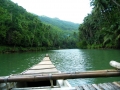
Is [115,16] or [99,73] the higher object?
[115,16]

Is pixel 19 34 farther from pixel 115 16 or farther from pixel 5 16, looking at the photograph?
pixel 115 16

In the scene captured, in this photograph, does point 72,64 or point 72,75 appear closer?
point 72,75

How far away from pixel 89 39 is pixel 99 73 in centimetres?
6608

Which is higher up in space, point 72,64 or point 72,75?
point 72,75

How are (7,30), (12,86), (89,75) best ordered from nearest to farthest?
1. (89,75)
2. (12,86)
3. (7,30)

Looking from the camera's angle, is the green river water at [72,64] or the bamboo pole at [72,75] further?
the green river water at [72,64]

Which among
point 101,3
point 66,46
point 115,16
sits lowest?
point 66,46

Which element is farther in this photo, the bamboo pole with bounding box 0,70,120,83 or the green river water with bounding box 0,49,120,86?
the green river water with bounding box 0,49,120,86

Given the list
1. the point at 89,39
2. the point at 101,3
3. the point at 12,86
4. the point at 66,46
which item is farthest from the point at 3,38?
the point at 66,46

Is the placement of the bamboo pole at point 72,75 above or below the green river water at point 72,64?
above

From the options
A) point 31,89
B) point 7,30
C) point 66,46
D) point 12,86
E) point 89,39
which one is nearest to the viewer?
point 31,89

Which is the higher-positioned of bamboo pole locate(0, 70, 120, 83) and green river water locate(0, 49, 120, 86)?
bamboo pole locate(0, 70, 120, 83)

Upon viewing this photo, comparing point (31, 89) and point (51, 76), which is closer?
point (51, 76)

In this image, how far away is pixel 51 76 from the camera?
170 inches
